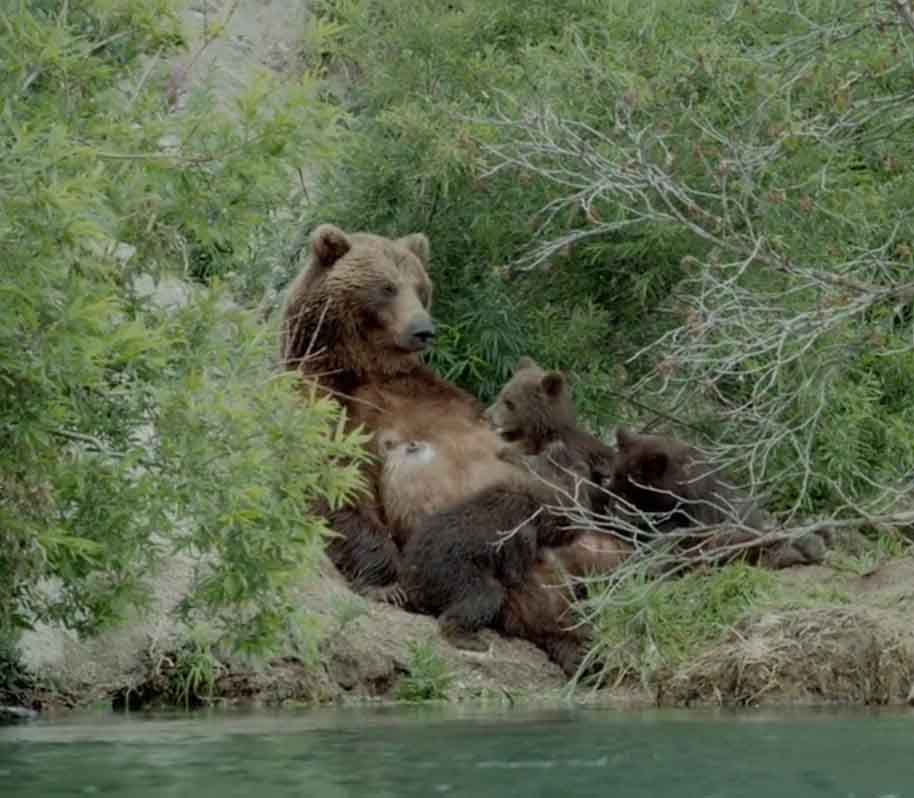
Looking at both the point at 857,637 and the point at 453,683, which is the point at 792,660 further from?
the point at 453,683

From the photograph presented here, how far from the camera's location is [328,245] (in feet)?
47.1

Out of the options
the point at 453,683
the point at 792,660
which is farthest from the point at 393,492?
the point at 792,660

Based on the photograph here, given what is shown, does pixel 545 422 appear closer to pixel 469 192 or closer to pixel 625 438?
pixel 625 438

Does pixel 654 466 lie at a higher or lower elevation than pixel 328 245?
lower

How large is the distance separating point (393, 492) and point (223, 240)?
13.7ft

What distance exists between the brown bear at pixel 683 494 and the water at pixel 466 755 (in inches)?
91.6

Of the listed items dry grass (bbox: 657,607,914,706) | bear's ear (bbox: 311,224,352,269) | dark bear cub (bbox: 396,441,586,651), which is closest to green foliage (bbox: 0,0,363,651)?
dry grass (bbox: 657,607,914,706)

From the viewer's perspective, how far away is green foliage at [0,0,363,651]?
898cm

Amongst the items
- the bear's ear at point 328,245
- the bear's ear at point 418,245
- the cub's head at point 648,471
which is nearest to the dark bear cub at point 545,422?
the cub's head at point 648,471

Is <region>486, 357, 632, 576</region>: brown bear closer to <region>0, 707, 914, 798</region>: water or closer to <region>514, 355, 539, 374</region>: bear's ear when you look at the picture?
<region>514, 355, 539, 374</region>: bear's ear

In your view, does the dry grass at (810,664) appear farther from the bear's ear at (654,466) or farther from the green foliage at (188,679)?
the green foliage at (188,679)

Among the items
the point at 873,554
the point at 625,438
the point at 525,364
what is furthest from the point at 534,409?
the point at 873,554

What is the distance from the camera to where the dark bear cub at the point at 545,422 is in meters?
14.1

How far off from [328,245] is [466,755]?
534cm
